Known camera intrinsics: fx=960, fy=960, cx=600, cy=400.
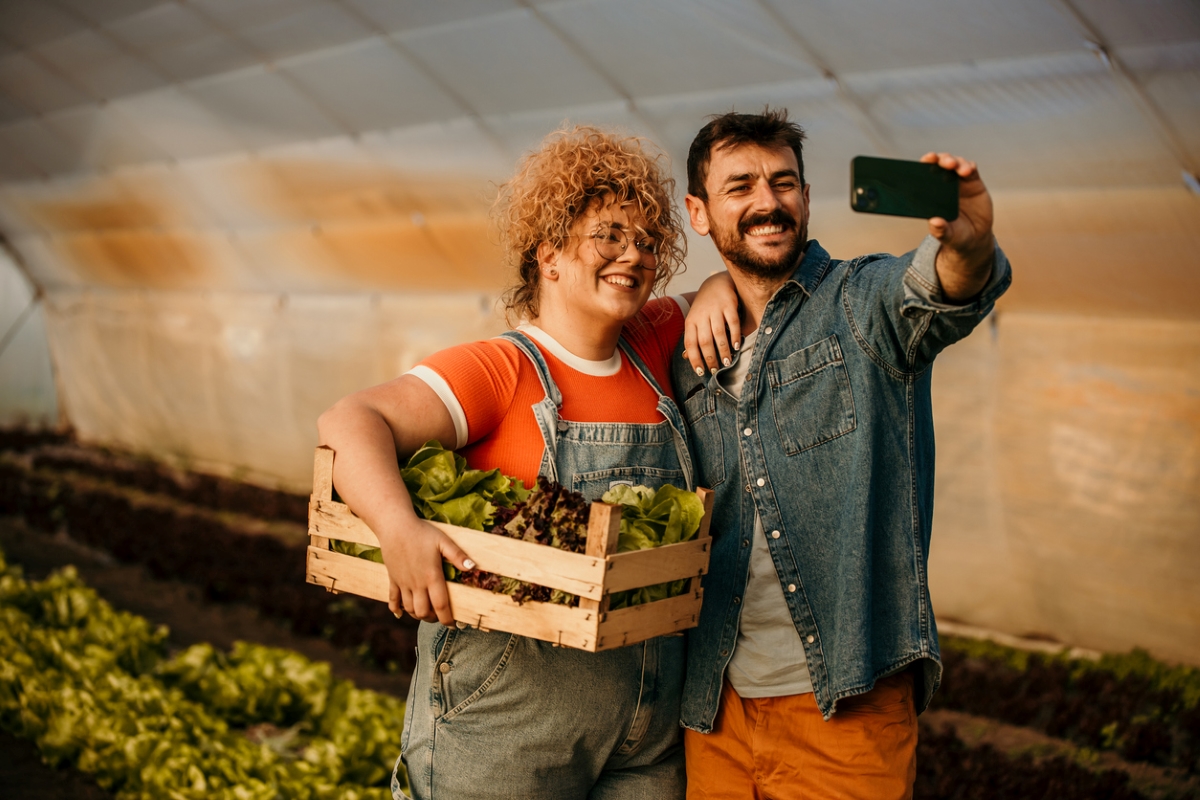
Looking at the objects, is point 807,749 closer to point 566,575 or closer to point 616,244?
point 566,575

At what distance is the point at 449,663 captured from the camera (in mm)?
1973

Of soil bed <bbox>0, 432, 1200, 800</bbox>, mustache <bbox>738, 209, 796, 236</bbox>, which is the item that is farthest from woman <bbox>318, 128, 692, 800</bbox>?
soil bed <bbox>0, 432, 1200, 800</bbox>

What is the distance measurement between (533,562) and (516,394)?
46cm

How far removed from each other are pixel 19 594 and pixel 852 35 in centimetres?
538

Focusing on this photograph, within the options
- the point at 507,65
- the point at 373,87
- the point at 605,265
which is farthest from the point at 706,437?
the point at 373,87

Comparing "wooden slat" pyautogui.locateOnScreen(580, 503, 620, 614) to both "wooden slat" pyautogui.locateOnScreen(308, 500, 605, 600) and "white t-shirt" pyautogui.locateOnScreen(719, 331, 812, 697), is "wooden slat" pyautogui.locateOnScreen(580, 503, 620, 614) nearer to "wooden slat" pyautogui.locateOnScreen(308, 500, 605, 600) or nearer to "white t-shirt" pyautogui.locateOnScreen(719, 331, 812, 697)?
"wooden slat" pyautogui.locateOnScreen(308, 500, 605, 600)

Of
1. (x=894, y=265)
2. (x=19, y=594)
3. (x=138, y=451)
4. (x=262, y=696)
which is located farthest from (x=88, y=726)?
(x=138, y=451)

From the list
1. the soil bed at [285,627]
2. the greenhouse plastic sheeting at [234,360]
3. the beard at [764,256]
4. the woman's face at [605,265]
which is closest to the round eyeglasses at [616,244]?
the woman's face at [605,265]

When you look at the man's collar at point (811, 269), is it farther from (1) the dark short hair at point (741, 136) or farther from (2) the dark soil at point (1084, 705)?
(2) the dark soil at point (1084, 705)

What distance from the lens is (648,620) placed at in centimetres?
175

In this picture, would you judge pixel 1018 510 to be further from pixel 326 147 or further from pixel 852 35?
pixel 326 147

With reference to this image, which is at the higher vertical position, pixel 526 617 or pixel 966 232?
pixel 966 232

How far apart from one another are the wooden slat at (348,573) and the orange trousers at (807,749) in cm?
79

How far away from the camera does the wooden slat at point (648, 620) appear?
5.48 ft
